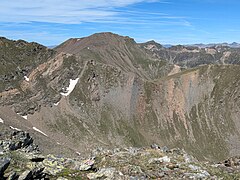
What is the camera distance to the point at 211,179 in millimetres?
22203

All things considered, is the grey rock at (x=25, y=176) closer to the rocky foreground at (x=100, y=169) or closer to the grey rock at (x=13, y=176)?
the rocky foreground at (x=100, y=169)

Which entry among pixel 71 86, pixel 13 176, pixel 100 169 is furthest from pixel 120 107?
pixel 13 176

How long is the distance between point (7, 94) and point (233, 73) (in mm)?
104506

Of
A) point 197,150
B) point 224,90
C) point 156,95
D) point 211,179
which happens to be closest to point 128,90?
point 156,95

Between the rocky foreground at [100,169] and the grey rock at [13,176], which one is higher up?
the grey rock at [13,176]

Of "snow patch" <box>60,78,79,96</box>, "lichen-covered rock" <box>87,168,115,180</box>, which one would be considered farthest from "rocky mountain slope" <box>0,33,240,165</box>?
"lichen-covered rock" <box>87,168,115,180</box>

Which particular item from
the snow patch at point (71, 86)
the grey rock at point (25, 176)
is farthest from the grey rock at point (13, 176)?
the snow patch at point (71, 86)

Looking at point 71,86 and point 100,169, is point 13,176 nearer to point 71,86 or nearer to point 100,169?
point 100,169

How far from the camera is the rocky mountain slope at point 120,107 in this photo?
114 m

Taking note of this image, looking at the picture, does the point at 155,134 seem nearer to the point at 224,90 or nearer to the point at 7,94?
the point at 224,90

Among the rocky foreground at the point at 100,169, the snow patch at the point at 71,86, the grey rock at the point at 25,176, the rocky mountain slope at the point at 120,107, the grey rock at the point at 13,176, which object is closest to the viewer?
the grey rock at the point at 13,176

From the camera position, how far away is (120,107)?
131 metres

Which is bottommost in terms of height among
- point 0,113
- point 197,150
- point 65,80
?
point 197,150

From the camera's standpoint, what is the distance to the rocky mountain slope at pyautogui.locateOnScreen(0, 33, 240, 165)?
374 feet
